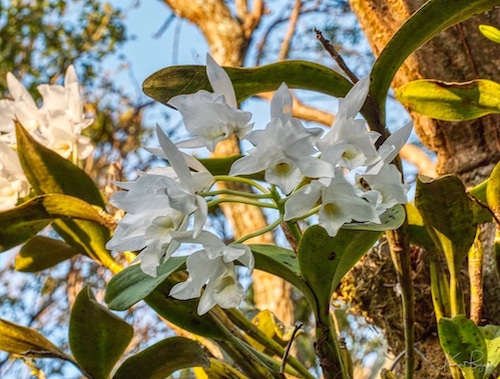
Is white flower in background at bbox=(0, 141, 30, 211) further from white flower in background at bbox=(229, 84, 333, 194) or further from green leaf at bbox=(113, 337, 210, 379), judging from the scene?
white flower in background at bbox=(229, 84, 333, 194)

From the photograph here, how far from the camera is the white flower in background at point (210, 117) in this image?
41 centimetres

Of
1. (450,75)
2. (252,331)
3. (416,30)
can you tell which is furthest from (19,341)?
(450,75)

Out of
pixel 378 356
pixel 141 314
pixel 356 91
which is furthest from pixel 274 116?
pixel 141 314

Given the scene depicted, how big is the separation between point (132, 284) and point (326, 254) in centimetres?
16

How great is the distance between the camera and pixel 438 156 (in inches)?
32.0

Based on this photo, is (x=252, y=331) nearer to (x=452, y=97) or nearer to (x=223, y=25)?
(x=452, y=97)

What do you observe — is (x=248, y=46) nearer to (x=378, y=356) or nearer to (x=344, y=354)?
(x=378, y=356)

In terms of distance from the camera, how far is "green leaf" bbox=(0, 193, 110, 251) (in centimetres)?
60

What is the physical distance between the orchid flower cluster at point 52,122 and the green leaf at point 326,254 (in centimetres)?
37

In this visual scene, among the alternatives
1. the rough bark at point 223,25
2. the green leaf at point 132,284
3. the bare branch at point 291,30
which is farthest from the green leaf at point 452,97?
the bare branch at point 291,30

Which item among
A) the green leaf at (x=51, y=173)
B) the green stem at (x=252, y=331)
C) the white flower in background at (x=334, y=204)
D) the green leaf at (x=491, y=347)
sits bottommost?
the green leaf at (x=491, y=347)

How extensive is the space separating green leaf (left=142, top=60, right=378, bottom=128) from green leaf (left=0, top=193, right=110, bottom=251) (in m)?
0.17

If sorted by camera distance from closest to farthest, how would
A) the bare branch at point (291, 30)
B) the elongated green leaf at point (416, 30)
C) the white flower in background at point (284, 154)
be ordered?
the white flower in background at point (284, 154) < the elongated green leaf at point (416, 30) < the bare branch at point (291, 30)

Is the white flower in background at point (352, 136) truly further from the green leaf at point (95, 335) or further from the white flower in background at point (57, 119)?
the white flower in background at point (57, 119)
